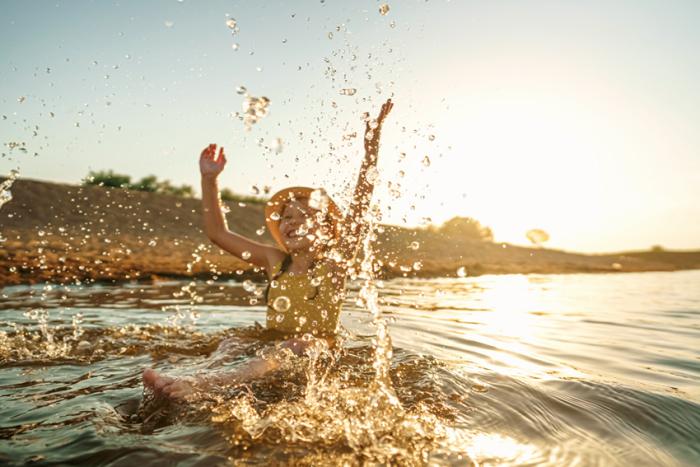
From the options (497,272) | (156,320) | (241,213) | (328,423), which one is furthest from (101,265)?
(241,213)

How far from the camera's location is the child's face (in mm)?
4566

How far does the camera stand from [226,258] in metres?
15.1

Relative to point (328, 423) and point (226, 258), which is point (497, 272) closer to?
point (226, 258)

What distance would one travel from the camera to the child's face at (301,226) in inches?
180

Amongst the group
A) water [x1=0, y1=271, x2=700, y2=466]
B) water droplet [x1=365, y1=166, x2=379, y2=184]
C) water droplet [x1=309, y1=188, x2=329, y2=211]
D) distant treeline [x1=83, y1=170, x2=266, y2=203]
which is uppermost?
distant treeline [x1=83, y1=170, x2=266, y2=203]

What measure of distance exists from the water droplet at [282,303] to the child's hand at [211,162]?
4.19 ft

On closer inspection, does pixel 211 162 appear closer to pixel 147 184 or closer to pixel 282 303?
pixel 282 303

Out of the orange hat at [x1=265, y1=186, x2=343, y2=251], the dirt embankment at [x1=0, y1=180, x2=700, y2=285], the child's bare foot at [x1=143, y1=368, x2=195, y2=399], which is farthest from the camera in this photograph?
the dirt embankment at [x1=0, y1=180, x2=700, y2=285]

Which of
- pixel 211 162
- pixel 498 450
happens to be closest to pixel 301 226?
pixel 211 162

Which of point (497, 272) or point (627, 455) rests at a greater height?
point (497, 272)

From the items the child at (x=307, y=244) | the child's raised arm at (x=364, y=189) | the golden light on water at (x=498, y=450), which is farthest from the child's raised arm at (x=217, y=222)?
the golden light on water at (x=498, y=450)

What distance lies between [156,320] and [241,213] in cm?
2115

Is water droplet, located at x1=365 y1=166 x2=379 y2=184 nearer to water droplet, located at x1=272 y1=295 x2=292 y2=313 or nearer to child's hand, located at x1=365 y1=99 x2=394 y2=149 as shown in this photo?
child's hand, located at x1=365 y1=99 x2=394 y2=149

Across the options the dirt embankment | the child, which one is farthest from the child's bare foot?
the dirt embankment
